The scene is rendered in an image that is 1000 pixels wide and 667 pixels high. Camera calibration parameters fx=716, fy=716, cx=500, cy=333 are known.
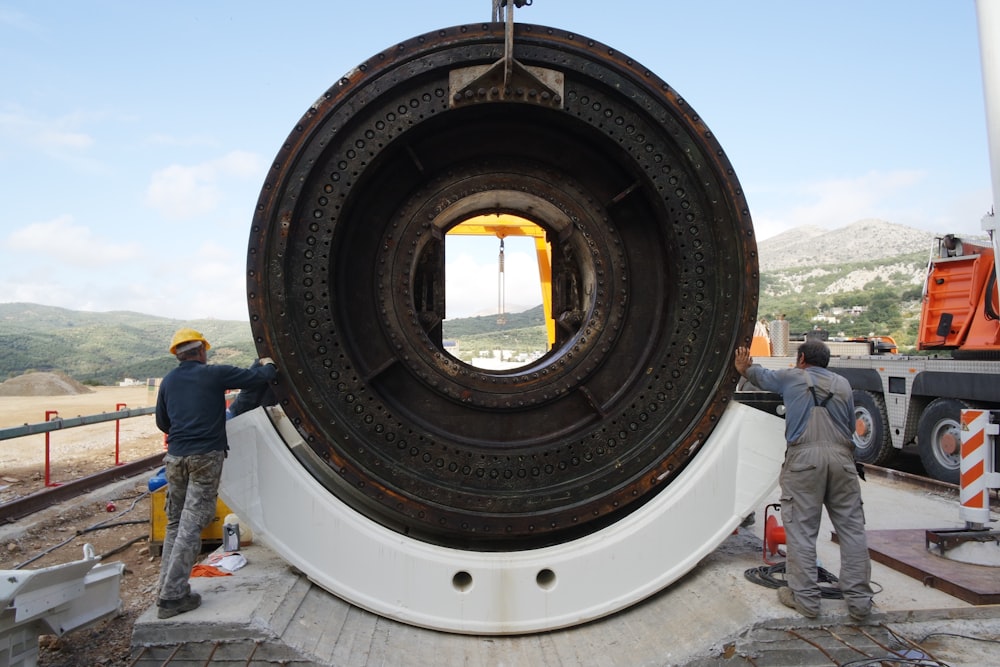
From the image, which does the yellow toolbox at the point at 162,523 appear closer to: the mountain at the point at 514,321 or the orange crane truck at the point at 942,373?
the orange crane truck at the point at 942,373

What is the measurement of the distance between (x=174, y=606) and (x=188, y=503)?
0.43 m

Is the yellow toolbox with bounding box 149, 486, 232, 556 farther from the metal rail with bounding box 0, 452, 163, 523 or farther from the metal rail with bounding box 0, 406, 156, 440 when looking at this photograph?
the metal rail with bounding box 0, 452, 163, 523

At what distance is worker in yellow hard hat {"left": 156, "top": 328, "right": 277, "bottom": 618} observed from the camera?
3.12m

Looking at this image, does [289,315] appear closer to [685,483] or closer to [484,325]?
[685,483]

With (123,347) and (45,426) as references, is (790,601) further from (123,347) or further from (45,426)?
(123,347)

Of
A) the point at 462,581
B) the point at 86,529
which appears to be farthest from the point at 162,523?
the point at 462,581

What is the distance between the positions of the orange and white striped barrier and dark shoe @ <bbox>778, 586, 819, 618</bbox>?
5.40 ft

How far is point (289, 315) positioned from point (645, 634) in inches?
88.2

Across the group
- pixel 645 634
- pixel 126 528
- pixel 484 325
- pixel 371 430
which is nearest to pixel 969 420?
pixel 645 634

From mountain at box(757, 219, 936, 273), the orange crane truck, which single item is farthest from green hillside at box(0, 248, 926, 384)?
the orange crane truck

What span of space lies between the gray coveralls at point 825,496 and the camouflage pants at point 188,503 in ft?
8.47

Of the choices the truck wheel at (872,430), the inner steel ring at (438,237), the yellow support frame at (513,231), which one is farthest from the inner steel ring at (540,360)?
the truck wheel at (872,430)

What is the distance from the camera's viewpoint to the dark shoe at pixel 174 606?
2867mm

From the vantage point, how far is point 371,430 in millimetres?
3514
